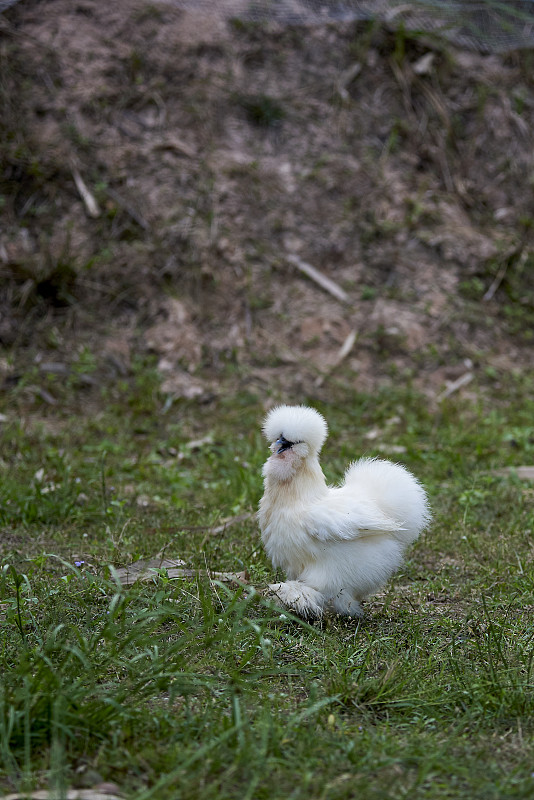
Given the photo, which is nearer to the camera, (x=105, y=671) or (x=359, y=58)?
(x=105, y=671)

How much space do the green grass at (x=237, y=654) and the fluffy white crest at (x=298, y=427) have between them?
0.72m

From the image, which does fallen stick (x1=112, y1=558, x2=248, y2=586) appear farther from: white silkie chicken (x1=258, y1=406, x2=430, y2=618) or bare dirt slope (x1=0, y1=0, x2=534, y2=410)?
bare dirt slope (x1=0, y1=0, x2=534, y2=410)

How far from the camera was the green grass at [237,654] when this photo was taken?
7.23 feet

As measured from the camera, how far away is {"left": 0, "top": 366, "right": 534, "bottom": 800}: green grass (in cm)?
220

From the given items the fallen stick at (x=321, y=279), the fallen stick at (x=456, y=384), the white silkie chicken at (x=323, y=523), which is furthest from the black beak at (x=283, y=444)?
the fallen stick at (x=321, y=279)

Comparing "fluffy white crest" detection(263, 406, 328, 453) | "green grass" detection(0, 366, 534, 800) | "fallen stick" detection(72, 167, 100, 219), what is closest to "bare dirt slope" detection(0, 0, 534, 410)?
"fallen stick" detection(72, 167, 100, 219)

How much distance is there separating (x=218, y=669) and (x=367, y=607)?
112 cm

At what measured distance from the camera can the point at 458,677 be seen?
2.76 meters

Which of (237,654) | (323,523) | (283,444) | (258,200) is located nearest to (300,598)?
(323,523)

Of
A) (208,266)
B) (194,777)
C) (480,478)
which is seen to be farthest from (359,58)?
(194,777)

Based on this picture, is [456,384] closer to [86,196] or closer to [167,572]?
[86,196]

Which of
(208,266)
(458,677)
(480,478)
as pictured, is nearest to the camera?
(458,677)

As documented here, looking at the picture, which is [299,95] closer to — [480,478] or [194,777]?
[480,478]

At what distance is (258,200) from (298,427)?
5.98 metres
